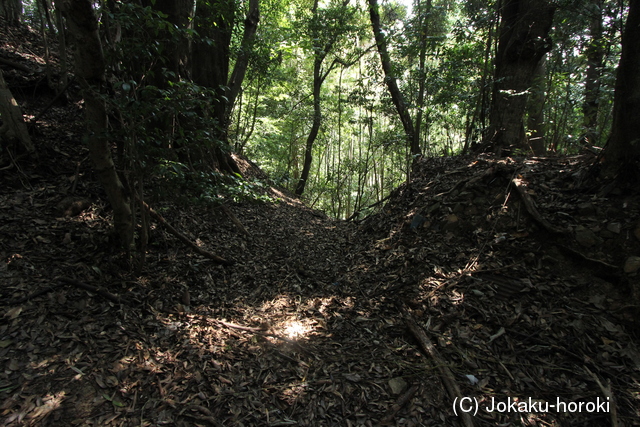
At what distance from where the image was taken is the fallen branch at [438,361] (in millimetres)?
2037

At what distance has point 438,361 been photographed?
2.40m

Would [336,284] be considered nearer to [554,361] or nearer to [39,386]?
[554,361]

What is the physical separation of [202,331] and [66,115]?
12.8 feet

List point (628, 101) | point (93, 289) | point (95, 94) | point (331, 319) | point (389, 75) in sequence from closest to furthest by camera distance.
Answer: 1. point (95, 94)
2. point (93, 289)
3. point (628, 101)
4. point (331, 319)
5. point (389, 75)

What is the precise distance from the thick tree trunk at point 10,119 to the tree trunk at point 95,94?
5.05 ft

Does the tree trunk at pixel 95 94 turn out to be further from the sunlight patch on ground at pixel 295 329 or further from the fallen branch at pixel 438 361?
the fallen branch at pixel 438 361

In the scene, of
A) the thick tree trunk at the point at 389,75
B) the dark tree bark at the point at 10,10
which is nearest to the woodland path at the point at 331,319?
the thick tree trunk at the point at 389,75

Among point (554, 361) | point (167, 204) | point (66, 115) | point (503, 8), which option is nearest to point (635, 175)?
point (554, 361)

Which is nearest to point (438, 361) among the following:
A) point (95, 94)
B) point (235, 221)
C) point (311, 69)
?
point (95, 94)

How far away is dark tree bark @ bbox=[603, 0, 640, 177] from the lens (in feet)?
9.43

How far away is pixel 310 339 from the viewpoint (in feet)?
9.25

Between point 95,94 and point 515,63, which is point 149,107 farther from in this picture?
point 515,63

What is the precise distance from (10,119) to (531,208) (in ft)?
18.7

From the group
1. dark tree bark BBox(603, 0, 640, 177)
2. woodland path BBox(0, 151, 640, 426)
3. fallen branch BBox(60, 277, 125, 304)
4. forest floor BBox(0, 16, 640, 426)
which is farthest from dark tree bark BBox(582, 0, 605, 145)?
fallen branch BBox(60, 277, 125, 304)
